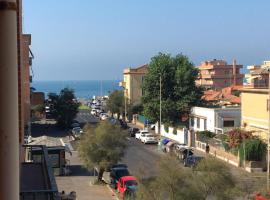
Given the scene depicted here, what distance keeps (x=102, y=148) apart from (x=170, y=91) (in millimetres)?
28847

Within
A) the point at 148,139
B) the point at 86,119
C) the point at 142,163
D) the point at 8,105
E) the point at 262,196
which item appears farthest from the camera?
the point at 86,119

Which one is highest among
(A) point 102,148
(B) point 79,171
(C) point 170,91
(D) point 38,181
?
(C) point 170,91

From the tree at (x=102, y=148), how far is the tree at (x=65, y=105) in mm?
35912

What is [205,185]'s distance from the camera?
60.1ft

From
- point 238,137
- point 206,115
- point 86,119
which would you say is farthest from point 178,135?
point 86,119

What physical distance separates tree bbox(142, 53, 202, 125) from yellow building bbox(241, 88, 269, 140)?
13.5 meters

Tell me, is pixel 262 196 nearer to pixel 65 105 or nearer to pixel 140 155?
pixel 140 155

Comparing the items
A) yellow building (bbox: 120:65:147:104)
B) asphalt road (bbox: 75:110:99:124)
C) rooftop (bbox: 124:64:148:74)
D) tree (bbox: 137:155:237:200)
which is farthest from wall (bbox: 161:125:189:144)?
tree (bbox: 137:155:237:200)

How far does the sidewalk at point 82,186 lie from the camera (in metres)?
29.6

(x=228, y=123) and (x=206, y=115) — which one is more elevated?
(x=206, y=115)

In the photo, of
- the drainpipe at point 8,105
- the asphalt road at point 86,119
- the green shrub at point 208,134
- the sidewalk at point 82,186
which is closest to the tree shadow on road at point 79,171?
the sidewalk at point 82,186

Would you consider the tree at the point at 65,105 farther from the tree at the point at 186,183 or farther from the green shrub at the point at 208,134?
the tree at the point at 186,183

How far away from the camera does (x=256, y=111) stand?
4362 centimetres

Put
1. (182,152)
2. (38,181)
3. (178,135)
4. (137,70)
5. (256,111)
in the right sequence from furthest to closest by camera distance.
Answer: (137,70) → (178,135) → (256,111) → (182,152) → (38,181)
